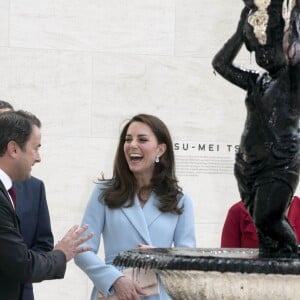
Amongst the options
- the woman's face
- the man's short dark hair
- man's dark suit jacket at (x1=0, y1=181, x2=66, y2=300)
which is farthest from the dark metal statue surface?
the woman's face

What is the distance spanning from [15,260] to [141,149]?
1429 millimetres

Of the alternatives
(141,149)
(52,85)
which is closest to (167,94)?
(52,85)

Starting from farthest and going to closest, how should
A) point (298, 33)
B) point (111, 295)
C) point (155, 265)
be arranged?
point (111, 295), point (298, 33), point (155, 265)

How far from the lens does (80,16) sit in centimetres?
1010

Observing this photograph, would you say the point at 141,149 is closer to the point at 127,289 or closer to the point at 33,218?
the point at 33,218

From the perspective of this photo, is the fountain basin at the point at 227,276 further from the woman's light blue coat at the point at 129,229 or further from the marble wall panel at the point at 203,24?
the marble wall panel at the point at 203,24

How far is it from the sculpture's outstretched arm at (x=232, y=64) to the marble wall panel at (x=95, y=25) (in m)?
4.63

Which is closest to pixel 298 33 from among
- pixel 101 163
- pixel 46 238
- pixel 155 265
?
pixel 155 265

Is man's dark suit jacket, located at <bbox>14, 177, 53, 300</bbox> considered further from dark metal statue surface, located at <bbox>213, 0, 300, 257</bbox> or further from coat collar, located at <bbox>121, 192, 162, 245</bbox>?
dark metal statue surface, located at <bbox>213, 0, 300, 257</bbox>

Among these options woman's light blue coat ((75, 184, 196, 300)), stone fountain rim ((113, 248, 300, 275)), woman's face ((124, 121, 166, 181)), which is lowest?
woman's light blue coat ((75, 184, 196, 300))

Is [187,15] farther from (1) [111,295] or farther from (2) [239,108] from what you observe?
(1) [111,295]

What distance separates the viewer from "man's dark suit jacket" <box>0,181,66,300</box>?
5.43 meters

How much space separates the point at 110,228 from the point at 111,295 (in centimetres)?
40

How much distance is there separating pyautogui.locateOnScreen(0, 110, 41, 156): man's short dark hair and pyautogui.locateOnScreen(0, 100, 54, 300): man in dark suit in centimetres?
75
